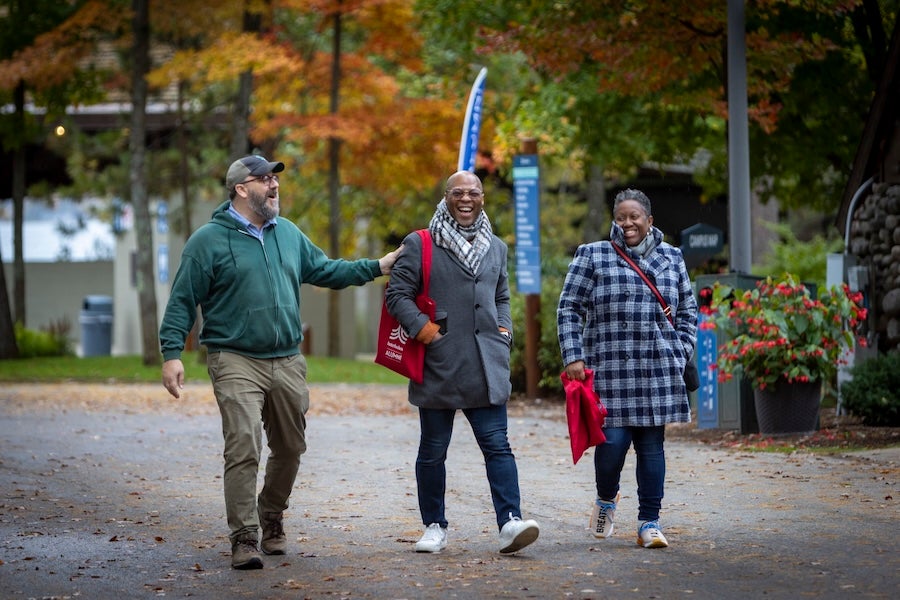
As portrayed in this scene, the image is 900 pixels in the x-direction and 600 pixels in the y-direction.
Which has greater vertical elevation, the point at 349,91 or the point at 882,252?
the point at 349,91

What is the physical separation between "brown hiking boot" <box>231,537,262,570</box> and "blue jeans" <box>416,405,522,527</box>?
0.91 m

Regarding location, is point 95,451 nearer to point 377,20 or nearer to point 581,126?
point 581,126

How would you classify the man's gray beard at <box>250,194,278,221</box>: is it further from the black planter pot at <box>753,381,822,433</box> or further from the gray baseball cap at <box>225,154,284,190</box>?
the black planter pot at <box>753,381,822,433</box>

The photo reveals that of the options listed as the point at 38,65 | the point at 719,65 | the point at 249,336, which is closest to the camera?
the point at 249,336

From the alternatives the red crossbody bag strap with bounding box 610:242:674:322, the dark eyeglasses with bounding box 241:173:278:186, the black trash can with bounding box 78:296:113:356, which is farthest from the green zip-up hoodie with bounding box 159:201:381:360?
the black trash can with bounding box 78:296:113:356

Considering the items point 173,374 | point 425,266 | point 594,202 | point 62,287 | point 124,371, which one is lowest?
point 124,371

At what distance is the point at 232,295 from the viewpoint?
298 inches

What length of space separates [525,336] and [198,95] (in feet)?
54.6

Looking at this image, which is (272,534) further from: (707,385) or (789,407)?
(707,385)

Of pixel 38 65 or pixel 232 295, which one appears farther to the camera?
pixel 38 65

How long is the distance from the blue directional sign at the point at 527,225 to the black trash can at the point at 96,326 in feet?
60.7

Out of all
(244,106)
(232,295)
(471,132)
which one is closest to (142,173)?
(244,106)

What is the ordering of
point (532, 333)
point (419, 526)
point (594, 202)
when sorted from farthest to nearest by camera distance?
1. point (594, 202)
2. point (532, 333)
3. point (419, 526)

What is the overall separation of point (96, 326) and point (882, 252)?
75.5 feet
